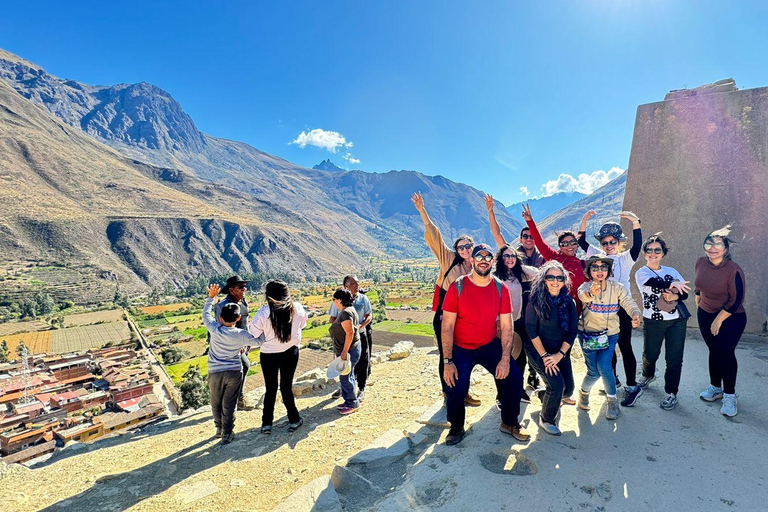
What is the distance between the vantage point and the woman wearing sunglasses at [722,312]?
152 inches

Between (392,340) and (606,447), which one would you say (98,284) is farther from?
(606,447)

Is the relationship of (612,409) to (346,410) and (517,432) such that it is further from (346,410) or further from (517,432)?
(346,410)

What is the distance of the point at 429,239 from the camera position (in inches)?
174

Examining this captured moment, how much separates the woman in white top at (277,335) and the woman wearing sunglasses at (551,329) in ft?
8.94

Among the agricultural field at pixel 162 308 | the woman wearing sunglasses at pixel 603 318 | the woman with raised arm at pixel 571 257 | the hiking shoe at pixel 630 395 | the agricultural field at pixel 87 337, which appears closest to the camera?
the woman wearing sunglasses at pixel 603 318

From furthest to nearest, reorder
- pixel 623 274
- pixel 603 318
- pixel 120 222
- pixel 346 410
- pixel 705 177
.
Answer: pixel 120 222, pixel 705 177, pixel 346 410, pixel 623 274, pixel 603 318

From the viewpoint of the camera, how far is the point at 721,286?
3.94 metres

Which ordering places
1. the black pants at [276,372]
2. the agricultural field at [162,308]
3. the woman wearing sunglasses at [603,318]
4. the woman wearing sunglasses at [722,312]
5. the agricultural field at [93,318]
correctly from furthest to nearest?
the agricultural field at [162,308] → the agricultural field at [93,318] → the black pants at [276,372] → the woman wearing sunglasses at [722,312] → the woman wearing sunglasses at [603,318]

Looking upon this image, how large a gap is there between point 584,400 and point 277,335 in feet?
12.0

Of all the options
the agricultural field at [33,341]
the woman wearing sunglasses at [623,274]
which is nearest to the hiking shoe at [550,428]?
the woman wearing sunglasses at [623,274]

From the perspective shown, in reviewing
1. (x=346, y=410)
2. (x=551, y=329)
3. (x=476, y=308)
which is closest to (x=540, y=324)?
(x=551, y=329)

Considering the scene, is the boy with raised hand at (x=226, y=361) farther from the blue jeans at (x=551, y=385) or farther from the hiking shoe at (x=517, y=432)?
the blue jeans at (x=551, y=385)

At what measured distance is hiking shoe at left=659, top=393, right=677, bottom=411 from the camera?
3896mm

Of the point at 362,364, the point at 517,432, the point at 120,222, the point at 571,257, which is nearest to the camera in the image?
the point at 517,432
